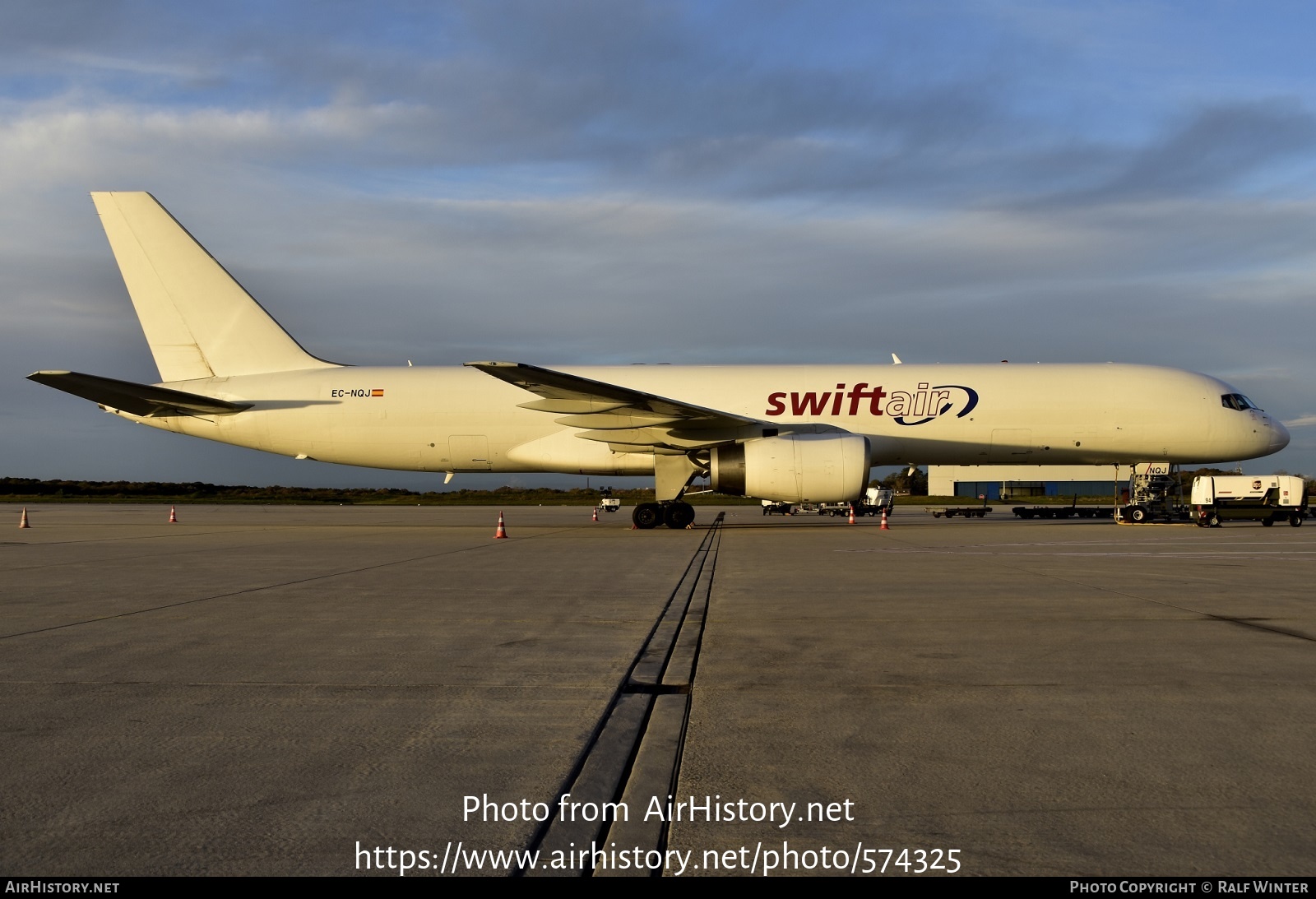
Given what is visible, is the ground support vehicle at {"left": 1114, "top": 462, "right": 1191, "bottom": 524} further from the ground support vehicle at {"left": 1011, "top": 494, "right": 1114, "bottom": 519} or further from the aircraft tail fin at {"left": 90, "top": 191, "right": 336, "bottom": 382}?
the aircraft tail fin at {"left": 90, "top": 191, "right": 336, "bottom": 382}

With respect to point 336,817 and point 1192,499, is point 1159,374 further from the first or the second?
point 336,817

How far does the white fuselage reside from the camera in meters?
21.3

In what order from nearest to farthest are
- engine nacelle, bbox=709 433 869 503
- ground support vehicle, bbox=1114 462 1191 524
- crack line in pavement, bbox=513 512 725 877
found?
crack line in pavement, bbox=513 512 725 877 < engine nacelle, bbox=709 433 869 503 < ground support vehicle, bbox=1114 462 1191 524

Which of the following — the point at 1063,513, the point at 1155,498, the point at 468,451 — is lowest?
the point at 1063,513

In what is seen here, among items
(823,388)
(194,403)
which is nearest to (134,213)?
(194,403)

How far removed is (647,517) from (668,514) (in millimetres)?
616

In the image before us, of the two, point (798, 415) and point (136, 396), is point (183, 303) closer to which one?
point (136, 396)

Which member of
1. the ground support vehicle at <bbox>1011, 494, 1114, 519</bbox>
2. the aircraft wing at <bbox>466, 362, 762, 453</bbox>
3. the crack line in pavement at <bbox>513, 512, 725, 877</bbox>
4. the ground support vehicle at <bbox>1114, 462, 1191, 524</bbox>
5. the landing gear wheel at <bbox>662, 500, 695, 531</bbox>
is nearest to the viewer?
the crack line in pavement at <bbox>513, 512, 725, 877</bbox>

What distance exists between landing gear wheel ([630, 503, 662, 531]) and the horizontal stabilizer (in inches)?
371

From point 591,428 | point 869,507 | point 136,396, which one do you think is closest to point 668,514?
point 591,428

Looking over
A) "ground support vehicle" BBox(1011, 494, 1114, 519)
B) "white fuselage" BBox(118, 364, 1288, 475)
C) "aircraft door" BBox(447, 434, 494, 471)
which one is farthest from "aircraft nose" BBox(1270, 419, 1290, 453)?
"aircraft door" BBox(447, 434, 494, 471)

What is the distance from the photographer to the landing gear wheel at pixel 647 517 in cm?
2097

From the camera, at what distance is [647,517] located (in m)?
21.1

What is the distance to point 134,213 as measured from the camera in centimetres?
2172
